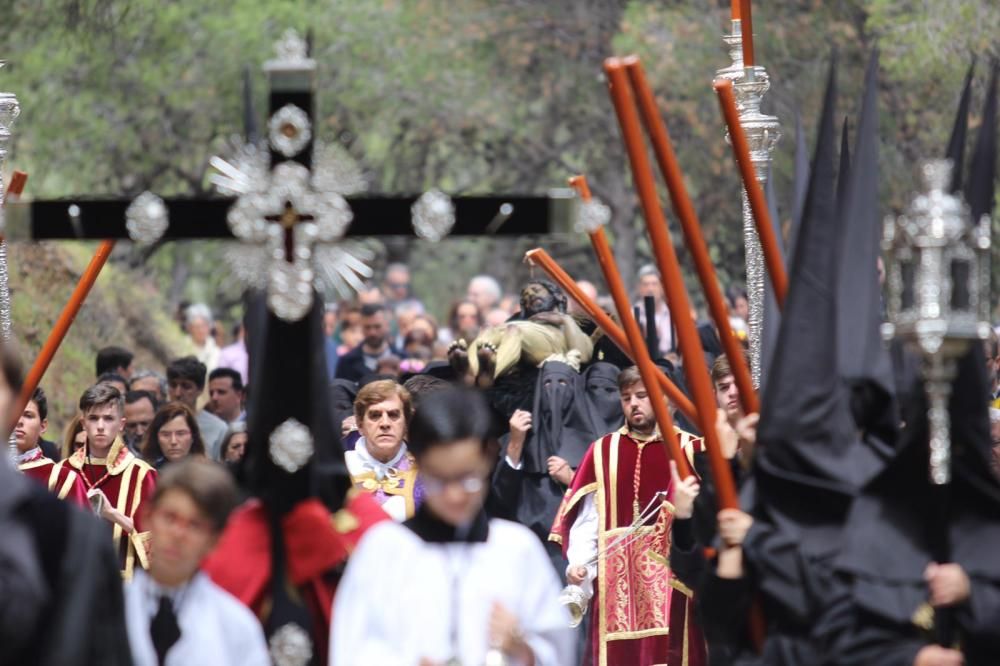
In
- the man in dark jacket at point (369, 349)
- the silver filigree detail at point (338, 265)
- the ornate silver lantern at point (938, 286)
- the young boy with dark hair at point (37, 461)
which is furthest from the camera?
the man in dark jacket at point (369, 349)

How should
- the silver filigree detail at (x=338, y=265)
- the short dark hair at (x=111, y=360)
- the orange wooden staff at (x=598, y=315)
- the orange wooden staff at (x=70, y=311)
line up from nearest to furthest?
the silver filigree detail at (x=338, y=265) → the orange wooden staff at (x=70, y=311) → the orange wooden staff at (x=598, y=315) → the short dark hair at (x=111, y=360)

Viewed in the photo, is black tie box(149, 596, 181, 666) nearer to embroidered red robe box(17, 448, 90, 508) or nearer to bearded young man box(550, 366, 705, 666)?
embroidered red robe box(17, 448, 90, 508)

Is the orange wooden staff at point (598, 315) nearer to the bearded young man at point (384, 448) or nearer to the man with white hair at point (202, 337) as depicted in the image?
the bearded young man at point (384, 448)

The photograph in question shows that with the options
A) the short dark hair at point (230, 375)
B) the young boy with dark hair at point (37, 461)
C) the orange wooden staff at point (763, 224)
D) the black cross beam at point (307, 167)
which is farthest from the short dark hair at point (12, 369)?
the short dark hair at point (230, 375)

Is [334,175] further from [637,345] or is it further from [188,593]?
[637,345]

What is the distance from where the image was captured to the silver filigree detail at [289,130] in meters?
6.47

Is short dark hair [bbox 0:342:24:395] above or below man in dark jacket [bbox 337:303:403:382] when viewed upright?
above

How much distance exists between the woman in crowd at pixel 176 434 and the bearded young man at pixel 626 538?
1.82m

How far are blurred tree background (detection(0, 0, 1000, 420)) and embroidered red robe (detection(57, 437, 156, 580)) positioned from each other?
42.6 feet

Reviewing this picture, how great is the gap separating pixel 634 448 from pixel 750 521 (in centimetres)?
400

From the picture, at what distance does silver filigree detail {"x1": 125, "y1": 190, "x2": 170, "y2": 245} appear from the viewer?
6.47 meters

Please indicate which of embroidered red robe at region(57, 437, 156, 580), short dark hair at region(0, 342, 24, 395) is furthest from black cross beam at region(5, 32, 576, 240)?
embroidered red robe at region(57, 437, 156, 580)

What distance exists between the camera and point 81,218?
21.2 feet

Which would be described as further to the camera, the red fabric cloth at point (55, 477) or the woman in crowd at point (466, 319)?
the woman in crowd at point (466, 319)
